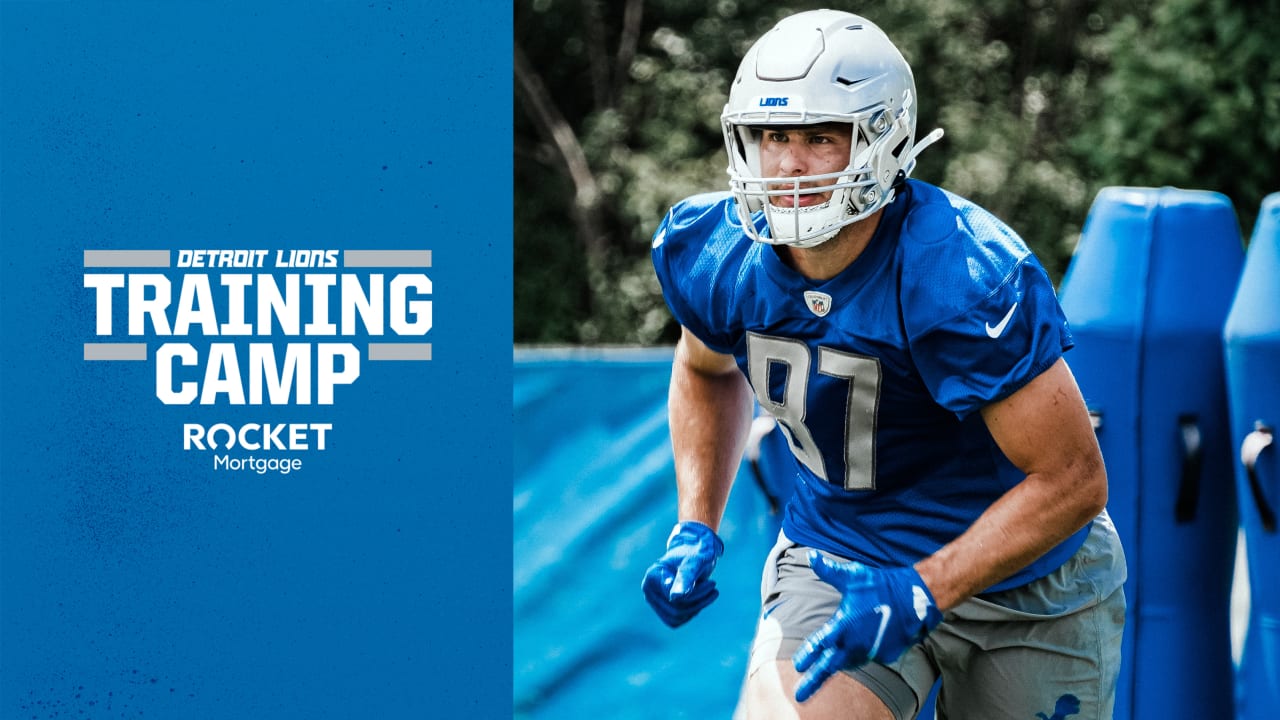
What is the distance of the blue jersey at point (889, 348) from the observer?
244cm

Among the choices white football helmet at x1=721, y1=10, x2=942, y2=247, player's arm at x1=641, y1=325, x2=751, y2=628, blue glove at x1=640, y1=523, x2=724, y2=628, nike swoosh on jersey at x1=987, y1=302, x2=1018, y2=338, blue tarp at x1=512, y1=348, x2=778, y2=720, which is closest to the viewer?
nike swoosh on jersey at x1=987, y1=302, x2=1018, y2=338

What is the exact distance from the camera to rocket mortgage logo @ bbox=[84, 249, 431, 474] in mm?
3334

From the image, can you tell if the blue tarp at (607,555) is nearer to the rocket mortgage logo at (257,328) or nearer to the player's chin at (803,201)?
the rocket mortgage logo at (257,328)

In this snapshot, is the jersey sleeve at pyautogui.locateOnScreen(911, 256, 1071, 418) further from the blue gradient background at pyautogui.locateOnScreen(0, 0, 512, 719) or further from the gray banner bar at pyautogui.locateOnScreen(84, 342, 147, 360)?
the gray banner bar at pyautogui.locateOnScreen(84, 342, 147, 360)

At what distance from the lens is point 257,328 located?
11.0ft

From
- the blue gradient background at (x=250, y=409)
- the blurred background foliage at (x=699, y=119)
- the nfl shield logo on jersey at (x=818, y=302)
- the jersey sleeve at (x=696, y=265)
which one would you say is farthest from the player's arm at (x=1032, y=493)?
the blurred background foliage at (x=699, y=119)

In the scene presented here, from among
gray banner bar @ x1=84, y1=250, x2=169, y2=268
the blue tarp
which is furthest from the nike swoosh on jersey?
the blue tarp

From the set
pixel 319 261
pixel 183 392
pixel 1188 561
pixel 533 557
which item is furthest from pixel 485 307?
pixel 1188 561

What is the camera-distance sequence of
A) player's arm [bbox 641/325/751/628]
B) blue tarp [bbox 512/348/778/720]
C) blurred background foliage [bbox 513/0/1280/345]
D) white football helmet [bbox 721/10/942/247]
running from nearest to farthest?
white football helmet [bbox 721/10/942/247] → player's arm [bbox 641/325/751/628] → blue tarp [bbox 512/348/778/720] → blurred background foliage [bbox 513/0/1280/345]

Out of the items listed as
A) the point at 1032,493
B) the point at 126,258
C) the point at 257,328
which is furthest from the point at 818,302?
the point at 126,258

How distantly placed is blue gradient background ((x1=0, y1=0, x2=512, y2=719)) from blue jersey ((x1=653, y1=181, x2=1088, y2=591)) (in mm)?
683

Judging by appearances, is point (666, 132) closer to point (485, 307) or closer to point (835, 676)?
point (485, 307)

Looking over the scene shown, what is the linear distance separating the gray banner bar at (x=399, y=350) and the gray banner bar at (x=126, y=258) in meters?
0.47

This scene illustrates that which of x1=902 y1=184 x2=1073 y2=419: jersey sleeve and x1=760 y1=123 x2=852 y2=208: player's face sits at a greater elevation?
x1=760 y1=123 x2=852 y2=208: player's face
